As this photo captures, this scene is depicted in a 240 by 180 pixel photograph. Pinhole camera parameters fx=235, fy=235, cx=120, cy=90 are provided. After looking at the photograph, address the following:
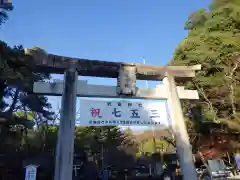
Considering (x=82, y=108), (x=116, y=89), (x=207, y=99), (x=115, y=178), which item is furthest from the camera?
(x=115, y=178)

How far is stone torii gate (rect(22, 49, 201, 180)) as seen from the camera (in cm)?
626

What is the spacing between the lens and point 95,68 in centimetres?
759

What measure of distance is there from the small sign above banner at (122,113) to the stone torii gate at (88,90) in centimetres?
27

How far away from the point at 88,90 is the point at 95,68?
0.77 m

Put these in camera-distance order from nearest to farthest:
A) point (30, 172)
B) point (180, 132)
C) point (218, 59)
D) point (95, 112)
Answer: point (30, 172)
point (95, 112)
point (180, 132)
point (218, 59)

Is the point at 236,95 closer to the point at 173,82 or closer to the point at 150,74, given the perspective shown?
the point at 173,82

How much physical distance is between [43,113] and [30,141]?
11.1 feet

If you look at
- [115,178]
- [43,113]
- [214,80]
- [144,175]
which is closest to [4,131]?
[43,113]

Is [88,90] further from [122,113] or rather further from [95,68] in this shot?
[122,113]

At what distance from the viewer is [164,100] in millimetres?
8195

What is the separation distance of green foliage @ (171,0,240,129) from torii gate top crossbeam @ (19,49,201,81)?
4.70 m

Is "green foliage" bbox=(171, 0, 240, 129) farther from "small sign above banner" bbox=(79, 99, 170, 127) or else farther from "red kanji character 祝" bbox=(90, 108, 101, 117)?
"red kanji character 祝" bbox=(90, 108, 101, 117)

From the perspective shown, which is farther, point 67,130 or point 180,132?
point 180,132

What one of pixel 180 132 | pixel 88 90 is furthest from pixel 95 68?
pixel 180 132
